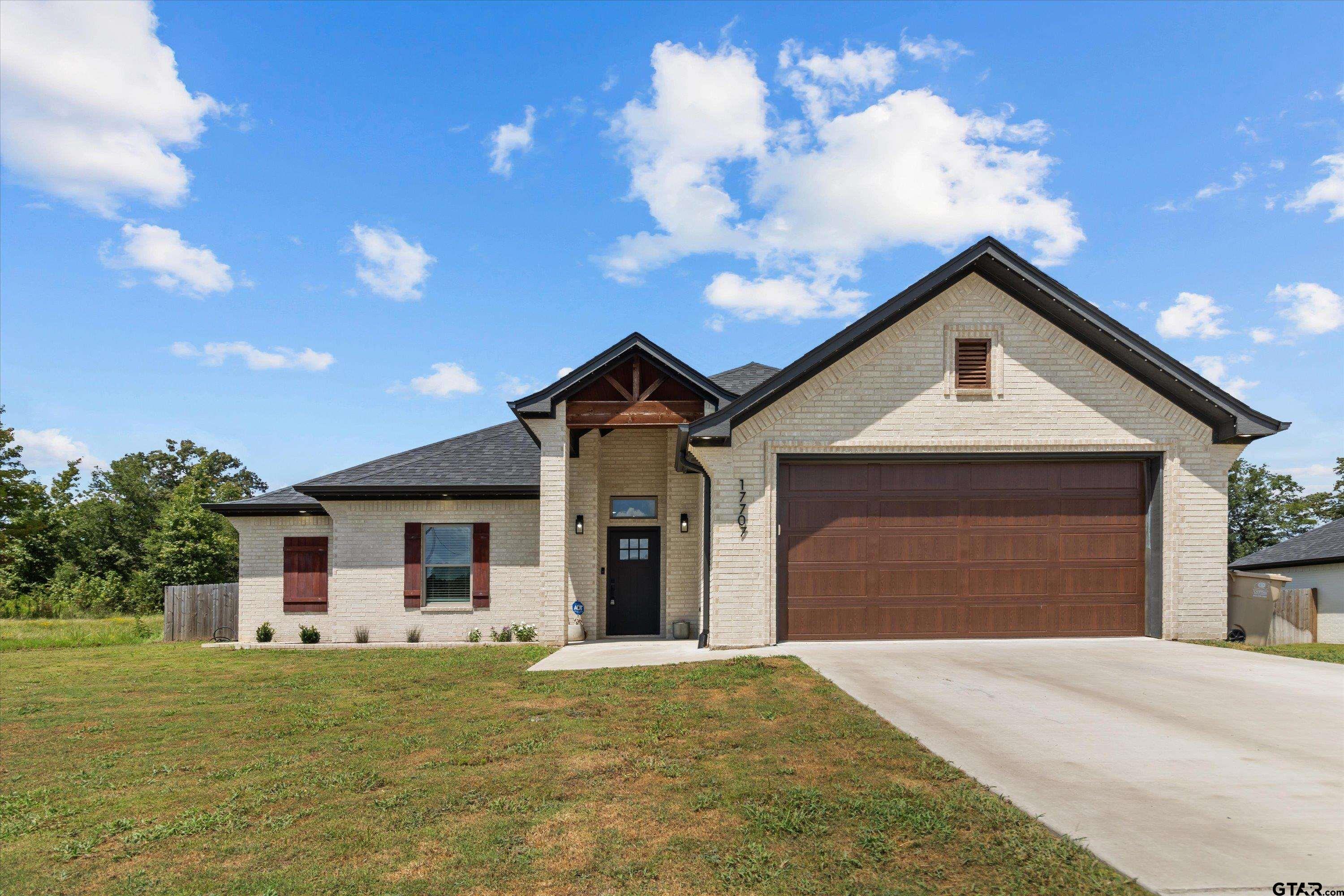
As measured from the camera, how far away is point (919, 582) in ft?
41.2

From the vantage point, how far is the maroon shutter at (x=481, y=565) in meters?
16.5

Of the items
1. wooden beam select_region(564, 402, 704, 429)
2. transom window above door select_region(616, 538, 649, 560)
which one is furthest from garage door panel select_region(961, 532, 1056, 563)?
transom window above door select_region(616, 538, 649, 560)

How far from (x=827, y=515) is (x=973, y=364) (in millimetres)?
3463

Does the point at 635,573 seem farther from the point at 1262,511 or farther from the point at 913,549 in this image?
the point at 1262,511

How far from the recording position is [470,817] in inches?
203

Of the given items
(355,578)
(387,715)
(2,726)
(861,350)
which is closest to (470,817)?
(387,715)

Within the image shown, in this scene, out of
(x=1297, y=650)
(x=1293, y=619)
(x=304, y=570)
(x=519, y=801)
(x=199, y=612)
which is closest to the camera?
(x=519, y=801)

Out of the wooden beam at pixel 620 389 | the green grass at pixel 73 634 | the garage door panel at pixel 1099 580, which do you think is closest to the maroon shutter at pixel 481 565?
the wooden beam at pixel 620 389

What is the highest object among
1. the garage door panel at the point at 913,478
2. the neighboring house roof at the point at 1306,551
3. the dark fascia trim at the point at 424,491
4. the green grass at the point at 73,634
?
the garage door panel at the point at 913,478

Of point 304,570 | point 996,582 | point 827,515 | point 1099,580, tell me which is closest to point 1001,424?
point 996,582

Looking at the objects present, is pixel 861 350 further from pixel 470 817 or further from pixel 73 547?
pixel 73 547

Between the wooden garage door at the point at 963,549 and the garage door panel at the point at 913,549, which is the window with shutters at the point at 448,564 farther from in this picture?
the garage door panel at the point at 913,549

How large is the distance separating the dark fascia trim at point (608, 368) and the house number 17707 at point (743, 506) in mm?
2602

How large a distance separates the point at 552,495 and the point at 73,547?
40131 millimetres
